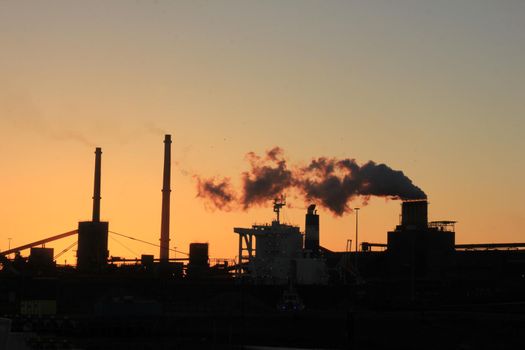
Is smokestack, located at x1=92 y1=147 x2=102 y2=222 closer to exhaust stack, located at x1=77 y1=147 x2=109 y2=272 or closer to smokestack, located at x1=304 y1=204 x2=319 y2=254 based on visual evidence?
exhaust stack, located at x1=77 y1=147 x2=109 y2=272

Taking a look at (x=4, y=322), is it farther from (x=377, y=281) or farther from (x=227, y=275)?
(x=377, y=281)

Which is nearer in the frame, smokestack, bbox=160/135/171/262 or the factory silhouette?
the factory silhouette

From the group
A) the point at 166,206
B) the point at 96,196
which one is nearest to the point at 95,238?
the point at 96,196

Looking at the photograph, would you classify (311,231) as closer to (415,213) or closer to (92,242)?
(415,213)

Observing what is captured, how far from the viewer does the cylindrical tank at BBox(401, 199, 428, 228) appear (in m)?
149

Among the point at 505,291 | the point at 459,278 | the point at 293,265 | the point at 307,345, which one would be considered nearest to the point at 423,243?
the point at 459,278

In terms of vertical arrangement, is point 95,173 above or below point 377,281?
above

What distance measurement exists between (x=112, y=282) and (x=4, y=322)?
113ft

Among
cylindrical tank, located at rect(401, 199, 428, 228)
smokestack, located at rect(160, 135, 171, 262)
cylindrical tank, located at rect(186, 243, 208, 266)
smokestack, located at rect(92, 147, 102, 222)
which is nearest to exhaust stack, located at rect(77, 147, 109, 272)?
smokestack, located at rect(92, 147, 102, 222)

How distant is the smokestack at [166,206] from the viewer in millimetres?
146125

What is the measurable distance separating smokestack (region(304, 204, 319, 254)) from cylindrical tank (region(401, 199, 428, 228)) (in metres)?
19.0

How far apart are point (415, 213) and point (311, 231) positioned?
2112 cm

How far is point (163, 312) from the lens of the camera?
341 ft

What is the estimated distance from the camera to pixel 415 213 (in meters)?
150
